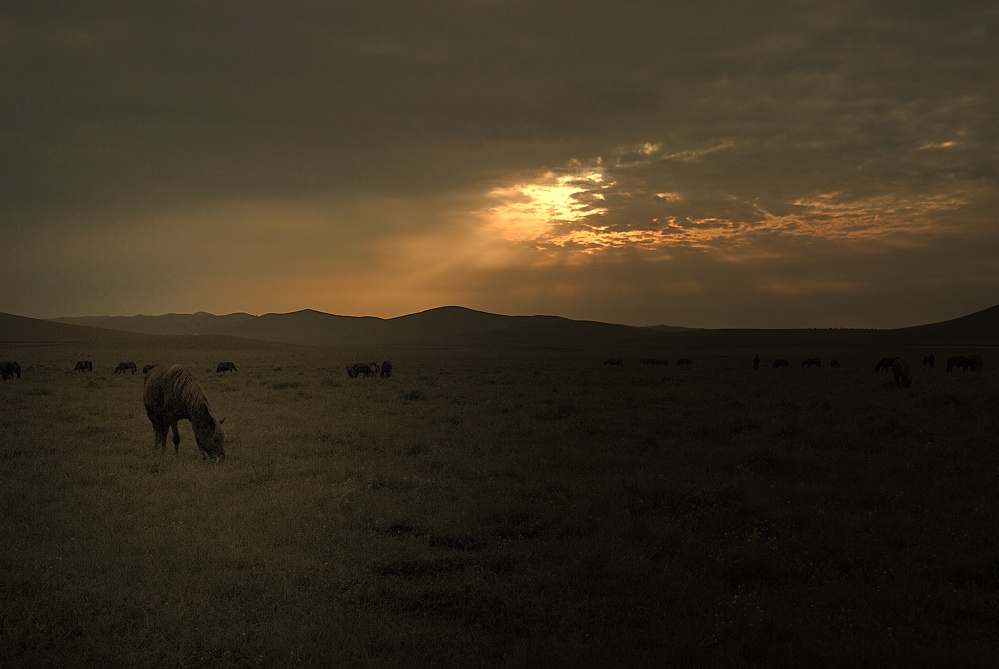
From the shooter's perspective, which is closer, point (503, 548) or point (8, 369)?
point (503, 548)

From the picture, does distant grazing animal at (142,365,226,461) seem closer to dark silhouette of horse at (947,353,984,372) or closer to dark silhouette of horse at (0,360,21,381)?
dark silhouette of horse at (0,360,21,381)

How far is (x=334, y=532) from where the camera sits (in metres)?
8.20

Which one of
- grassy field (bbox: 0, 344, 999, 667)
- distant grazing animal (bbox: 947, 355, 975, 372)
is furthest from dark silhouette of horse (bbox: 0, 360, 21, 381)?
distant grazing animal (bbox: 947, 355, 975, 372)

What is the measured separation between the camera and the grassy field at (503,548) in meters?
5.38

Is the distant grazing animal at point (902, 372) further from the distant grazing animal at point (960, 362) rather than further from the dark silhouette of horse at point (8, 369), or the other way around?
the dark silhouette of horse at point (8, 369)

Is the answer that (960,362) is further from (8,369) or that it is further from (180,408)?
(8,369)

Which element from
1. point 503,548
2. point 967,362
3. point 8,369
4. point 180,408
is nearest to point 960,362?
point 967,362

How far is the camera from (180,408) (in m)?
13.2

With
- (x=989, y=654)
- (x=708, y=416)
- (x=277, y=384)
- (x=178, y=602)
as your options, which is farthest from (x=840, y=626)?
(x=277, y=384)

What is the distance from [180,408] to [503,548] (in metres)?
9.25

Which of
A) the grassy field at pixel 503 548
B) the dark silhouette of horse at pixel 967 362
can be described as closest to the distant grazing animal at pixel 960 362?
the dark silhouette of horse at pixel 967 362

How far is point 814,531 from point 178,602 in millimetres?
8177

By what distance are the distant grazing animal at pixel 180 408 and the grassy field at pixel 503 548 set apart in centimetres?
55

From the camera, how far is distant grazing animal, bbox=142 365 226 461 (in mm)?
12719
